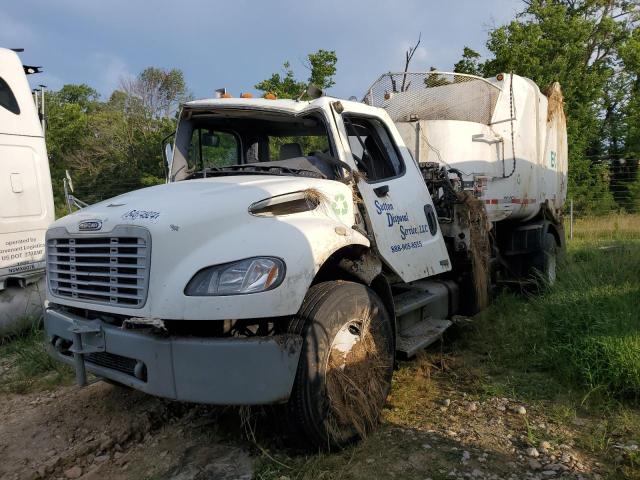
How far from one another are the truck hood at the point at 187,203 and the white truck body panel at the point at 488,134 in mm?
3480

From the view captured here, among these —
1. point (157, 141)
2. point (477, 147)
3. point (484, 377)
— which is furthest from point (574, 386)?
point (157, 141)

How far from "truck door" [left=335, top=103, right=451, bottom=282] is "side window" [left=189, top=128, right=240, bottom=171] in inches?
47.5

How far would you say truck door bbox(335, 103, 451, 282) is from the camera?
13.3ft

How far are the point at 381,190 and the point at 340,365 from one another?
1.49 m

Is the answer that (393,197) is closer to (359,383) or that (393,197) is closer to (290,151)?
(290,151)

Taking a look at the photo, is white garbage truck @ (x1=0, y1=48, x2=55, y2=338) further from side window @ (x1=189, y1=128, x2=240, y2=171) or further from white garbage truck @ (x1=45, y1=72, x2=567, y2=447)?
side window @ (x1=189, y1=128, x2=240, y2=171)

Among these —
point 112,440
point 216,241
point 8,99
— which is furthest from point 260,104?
point 8,99

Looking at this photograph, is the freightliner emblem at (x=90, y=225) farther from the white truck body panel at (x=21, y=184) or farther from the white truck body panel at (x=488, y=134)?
the white truck body panel at (x=488, y=134)

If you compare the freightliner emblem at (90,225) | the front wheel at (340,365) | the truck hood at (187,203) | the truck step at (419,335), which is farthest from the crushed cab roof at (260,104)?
the truck step at (419,335)

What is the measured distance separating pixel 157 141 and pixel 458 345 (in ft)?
69.2

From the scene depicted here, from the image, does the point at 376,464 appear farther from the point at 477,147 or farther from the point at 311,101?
the point at 477,147

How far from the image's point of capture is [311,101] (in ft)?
13.7

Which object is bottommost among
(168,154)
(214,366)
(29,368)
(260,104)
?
(29,368)

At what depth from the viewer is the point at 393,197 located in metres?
4.32
